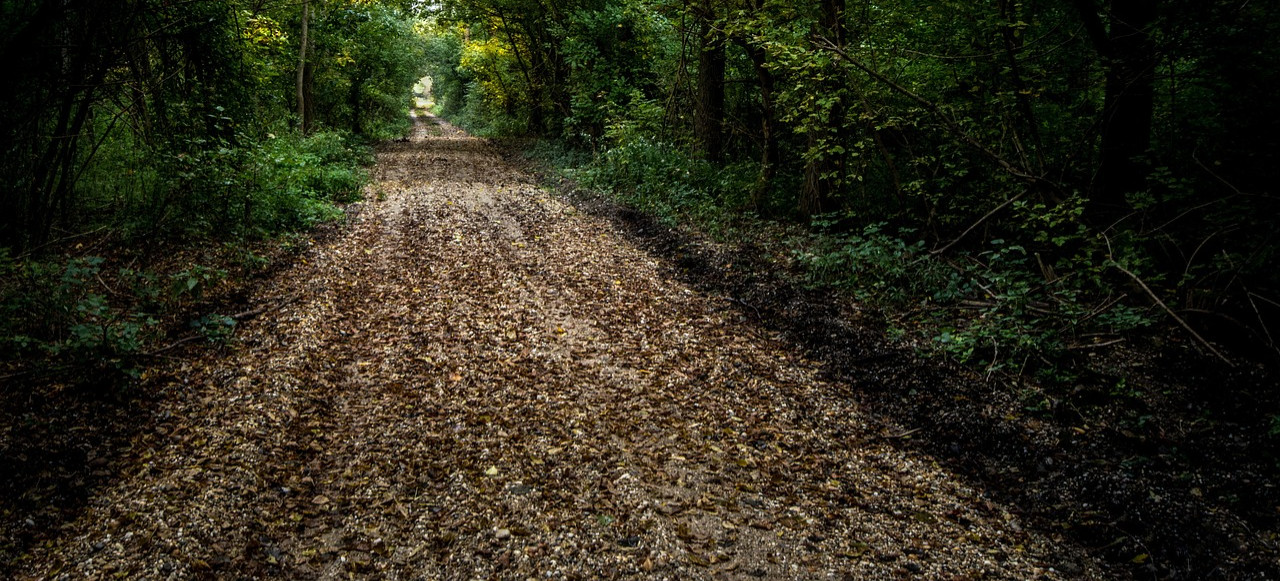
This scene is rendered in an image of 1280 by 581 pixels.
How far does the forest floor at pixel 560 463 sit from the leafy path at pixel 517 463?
0.02 m

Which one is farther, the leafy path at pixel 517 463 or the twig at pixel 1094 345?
the twig at pixel 1094 345

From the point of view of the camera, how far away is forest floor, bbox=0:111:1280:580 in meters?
3.55

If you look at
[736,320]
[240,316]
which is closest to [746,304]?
[736,320]

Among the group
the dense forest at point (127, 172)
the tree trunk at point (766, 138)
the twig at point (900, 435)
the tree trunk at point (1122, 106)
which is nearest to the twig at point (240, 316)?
the dense forest at point (127, 172)

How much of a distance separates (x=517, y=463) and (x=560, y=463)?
30cm

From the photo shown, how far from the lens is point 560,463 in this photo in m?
4.45

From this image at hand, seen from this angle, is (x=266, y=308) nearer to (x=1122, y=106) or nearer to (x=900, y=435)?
(x=900, y=435)

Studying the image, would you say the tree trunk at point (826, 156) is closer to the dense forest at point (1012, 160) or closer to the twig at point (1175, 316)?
the dense forest at point (1012, 160)

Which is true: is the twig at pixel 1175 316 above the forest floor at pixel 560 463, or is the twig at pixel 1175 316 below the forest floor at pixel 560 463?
above

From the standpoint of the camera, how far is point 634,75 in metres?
18.2

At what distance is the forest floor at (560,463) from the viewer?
3549mm

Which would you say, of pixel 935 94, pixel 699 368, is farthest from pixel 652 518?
pixel 935 94

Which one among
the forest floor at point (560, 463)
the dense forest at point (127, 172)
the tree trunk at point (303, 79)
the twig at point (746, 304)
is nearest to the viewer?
the forest floor at point (560, 463)

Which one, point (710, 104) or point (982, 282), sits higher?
point (710, 104)
